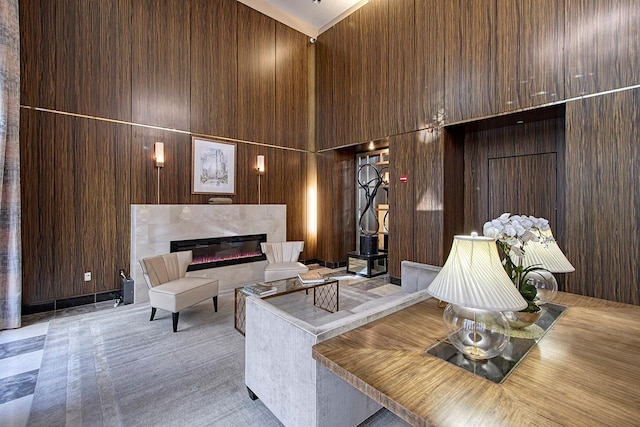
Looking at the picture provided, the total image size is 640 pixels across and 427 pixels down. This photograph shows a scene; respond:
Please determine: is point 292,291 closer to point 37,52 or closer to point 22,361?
point 22,361

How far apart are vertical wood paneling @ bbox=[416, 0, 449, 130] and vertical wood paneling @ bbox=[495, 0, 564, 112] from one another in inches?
30.8

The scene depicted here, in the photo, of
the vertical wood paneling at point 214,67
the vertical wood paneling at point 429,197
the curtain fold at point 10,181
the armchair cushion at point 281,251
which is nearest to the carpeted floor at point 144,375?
the curtain fold at point 10,181

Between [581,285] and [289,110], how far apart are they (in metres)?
5.49

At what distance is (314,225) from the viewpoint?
21.4 feet

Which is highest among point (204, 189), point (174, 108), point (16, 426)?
point (174, 108)

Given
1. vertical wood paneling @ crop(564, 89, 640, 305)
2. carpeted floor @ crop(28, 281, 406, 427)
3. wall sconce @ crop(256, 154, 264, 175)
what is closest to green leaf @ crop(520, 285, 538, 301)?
carpeted floor @ crop(28, 281, 406, 427)

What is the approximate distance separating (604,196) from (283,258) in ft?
14.0

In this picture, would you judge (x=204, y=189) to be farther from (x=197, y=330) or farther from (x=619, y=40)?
(x=619, y=40)

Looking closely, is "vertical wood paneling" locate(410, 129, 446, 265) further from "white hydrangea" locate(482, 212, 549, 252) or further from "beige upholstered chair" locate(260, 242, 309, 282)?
"white hydrangea" locate(482, 212, 549, 252)

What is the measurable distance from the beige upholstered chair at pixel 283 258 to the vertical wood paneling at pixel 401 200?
167cm

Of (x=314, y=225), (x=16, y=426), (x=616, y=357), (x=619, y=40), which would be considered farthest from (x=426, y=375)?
(x=314, y=225)

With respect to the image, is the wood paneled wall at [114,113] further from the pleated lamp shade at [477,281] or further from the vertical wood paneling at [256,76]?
the pleated lamp shade at [477,281]

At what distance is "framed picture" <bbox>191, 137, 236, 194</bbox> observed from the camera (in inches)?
190

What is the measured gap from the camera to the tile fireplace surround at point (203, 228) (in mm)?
4137
